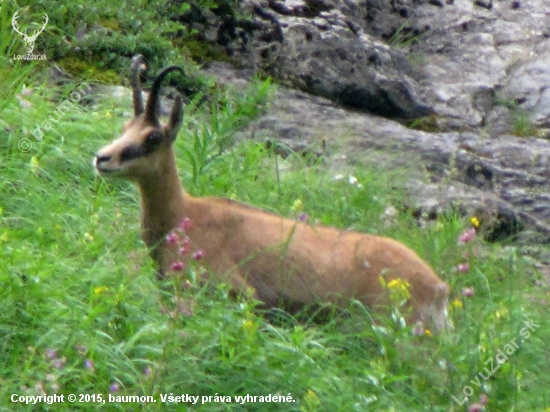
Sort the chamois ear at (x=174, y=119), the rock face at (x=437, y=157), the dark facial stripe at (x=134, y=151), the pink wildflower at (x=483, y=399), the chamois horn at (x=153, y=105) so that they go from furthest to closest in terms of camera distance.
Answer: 1. the rock face at (x=437, y=157)
2. the chamois ear at (x=174, y=119)
3. the chamois horn at (x=153, y=105)
4. the dark facial stripe at (x=134, y=151)
5. the pink wildflower at (x=483, y=399)

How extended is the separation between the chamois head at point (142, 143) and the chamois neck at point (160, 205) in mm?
54

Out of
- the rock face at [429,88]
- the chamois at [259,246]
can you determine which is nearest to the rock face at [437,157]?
the rock face at [429,88]

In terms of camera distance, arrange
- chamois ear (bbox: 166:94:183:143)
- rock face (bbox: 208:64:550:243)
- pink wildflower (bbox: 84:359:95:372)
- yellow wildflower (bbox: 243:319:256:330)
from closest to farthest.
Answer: pink wildflower (bbox: 84:359:95:372) → yellow wildflower (bbox: 243:319:256:330) → chamois ear (bbox: 166:94:183:143) → rock face (bbox: 208:64:550:243)

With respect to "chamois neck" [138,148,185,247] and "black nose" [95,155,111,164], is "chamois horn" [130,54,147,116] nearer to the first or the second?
"chamois neck" [138,148,185,247]

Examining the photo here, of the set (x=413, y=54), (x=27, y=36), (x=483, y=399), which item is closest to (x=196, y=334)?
(x=483, y=399)

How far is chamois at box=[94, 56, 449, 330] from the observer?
22.4 ft

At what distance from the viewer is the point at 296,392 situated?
5.36 metres

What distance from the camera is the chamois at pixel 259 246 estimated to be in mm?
6824

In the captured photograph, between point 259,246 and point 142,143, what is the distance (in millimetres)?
996

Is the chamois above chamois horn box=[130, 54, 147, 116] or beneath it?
beneath

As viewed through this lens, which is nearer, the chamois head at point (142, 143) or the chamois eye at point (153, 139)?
the chamois head at point (142, 143)

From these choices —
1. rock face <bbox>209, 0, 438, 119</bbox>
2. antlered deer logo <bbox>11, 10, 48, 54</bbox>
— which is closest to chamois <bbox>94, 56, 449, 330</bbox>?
antlered deer logo <bbox>11, 10, 48, 54</bbox>

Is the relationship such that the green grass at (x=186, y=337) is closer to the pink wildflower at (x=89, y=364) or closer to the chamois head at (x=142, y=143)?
the pink wildflower at (x=89, y=364)

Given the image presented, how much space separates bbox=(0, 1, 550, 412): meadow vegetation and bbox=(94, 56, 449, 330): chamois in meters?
0.20
